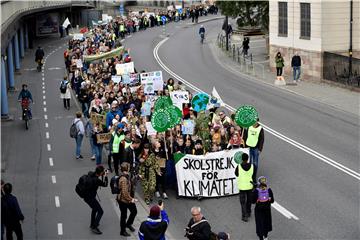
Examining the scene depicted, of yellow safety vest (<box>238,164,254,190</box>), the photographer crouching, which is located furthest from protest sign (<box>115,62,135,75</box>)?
yellow safety vest (<box>238,164,254,190</box>)

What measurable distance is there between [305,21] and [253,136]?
69.6ft

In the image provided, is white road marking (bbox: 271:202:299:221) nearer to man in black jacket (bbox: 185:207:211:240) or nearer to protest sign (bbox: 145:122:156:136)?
protest sign (bbox: 145:122:156:136)

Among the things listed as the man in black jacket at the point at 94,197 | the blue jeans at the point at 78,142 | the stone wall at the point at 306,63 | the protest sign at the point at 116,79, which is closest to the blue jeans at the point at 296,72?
the stone wall at the point at 306,63

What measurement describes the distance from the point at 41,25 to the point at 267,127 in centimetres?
4611

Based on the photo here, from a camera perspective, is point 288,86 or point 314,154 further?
point 288,86

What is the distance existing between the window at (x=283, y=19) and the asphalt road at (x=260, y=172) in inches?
201

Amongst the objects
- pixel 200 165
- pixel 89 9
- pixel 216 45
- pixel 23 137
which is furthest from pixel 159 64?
pixel 89 9

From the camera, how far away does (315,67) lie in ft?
131

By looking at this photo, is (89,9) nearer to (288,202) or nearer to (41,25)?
(41,25)

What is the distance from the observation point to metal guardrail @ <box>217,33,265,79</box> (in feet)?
145

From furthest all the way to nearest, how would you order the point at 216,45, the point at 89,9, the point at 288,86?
the point at 89,9, the point at 216,45, the point at 288,86

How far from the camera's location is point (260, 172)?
22281 millimetres

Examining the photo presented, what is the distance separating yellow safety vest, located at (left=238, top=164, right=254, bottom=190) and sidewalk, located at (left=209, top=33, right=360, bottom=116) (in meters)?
13.5

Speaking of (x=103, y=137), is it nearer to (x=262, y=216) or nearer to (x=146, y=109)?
(x=146, y=109)
